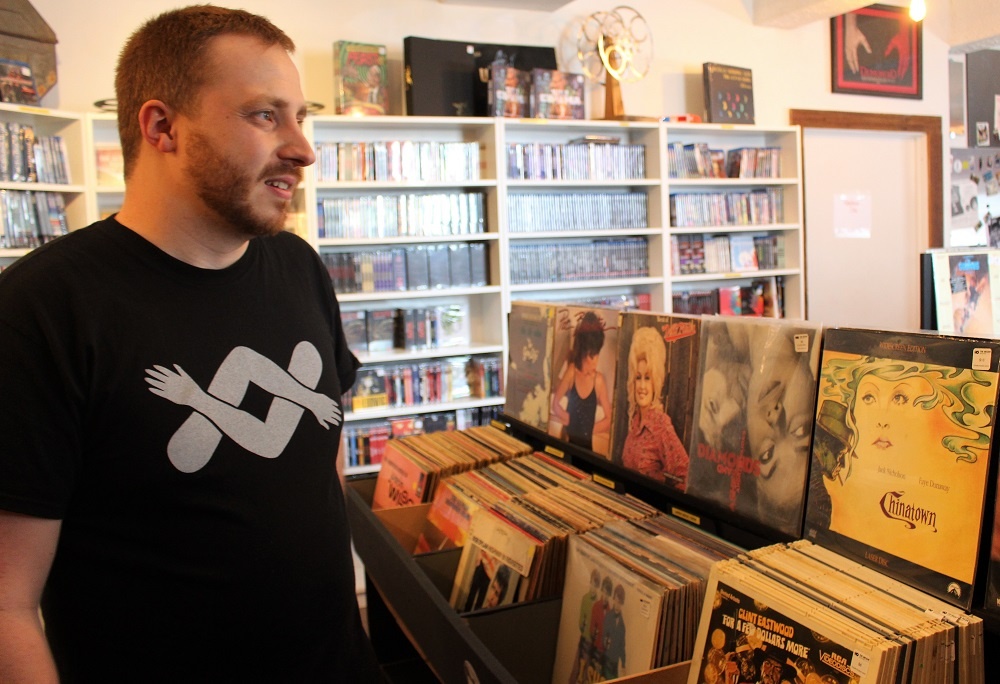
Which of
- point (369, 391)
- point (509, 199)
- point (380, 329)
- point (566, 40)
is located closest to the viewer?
point (369, 391)

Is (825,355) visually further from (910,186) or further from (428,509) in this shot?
(910,186)

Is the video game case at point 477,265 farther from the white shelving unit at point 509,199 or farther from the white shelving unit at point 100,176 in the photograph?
the white shelving unit at point 100,176

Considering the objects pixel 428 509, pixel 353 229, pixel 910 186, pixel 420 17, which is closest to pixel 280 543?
pixel 428 509

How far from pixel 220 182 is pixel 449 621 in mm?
765

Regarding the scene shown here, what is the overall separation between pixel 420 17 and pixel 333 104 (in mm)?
700

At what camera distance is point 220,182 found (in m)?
1.08

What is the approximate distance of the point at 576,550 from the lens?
140cm

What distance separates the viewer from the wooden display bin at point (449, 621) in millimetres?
1178

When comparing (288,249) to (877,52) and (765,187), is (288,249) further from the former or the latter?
(877,52)

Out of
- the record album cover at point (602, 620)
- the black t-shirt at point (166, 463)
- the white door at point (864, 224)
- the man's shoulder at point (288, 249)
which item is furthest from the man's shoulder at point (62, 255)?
the white door at point (864, 224)

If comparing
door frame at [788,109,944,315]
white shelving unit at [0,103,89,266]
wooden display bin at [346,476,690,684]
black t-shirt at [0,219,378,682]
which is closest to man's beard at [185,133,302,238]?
black t-shirt at [0,219,378,682]

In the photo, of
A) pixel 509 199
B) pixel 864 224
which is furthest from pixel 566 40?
pixel 864 224

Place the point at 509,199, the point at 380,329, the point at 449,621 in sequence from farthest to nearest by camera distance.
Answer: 1. the point at 509,199
2. the point at 380,329
3. the point at 449,621

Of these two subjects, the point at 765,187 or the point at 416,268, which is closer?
the point at 416,268
